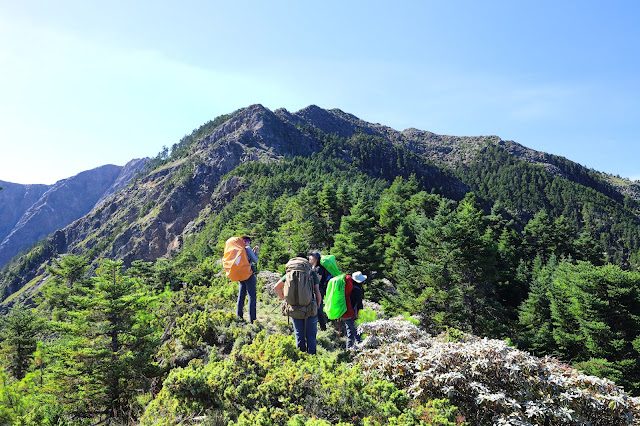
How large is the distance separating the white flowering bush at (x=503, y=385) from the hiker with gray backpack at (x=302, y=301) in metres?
1.20

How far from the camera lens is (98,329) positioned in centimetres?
877

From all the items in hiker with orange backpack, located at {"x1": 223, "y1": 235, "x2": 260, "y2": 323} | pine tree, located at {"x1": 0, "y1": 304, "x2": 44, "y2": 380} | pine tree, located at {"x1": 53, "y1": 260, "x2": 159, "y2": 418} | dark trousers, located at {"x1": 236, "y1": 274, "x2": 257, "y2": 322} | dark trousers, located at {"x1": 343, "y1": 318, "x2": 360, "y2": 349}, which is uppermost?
hiker with orange backpack, located at {"x1": 223, "y1": 235, "x2": 260, "y2": 323}

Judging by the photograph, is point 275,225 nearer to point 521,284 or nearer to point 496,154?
point 521,284

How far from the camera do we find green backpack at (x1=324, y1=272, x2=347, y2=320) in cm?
696

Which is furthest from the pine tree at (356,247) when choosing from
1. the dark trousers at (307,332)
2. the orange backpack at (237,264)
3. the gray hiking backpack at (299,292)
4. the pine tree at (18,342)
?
the pine tree at (18,342)

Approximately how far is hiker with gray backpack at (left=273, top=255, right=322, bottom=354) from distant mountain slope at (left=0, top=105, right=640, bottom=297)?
261 feet

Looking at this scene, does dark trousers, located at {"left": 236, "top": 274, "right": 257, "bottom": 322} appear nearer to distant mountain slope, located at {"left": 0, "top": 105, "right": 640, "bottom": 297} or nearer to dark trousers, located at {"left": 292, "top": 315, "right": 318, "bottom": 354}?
dark trousers, located at {"left": 292, "top": 315, "right": 318, "bottom": 354}

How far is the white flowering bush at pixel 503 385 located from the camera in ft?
13.5

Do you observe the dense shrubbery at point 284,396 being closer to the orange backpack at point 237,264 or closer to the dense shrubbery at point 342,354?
the dense shrubbery at point 342,354

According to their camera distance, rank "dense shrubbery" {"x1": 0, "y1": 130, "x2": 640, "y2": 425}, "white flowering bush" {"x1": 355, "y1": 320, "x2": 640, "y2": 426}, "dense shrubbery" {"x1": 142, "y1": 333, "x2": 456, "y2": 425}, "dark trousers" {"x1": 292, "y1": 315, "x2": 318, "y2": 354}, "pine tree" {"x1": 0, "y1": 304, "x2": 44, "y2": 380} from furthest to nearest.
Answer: "pine tree" {"x1": 0, "y1": 304, "x2": 44, "y2": 380}
"dark trousers" {"x1": 292, "y1": 315, "x2": 318, "y2": 354}
"dense shrubbery" {"x1": 0, "y1": 130, "x2": 640, "y2": 425}
"white flowering bush" {"x1": 355, "y1": 320, "x2": 640, "y2": 426}
"dense shrubbery" {"x1": 142, "y1": 333, "x2": 456, "y2": 425}

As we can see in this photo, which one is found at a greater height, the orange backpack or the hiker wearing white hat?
the orange backpack

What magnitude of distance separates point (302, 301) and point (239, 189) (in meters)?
81.4

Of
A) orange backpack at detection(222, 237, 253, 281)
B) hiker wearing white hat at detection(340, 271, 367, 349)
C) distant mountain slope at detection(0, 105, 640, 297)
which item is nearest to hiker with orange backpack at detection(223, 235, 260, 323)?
orange backpack at detection(222, 237, 253, 281)

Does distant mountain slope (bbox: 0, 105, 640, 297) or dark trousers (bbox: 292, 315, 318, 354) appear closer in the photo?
dark trousers (bbox: 292, 315, 318, 354)
